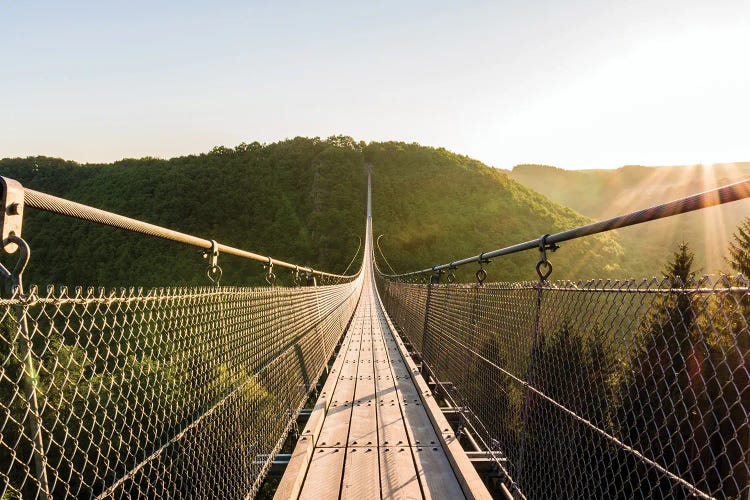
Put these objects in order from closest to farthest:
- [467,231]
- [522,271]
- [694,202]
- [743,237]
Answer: [694,202], [743,237], [522,271], [467,231]

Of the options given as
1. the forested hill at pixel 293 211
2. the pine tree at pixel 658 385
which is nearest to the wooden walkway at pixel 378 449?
the pine tree at pixel 658 385

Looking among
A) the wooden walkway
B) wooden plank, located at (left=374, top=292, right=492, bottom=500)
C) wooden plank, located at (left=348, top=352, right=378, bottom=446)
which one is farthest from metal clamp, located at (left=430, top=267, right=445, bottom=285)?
wooden plank, located at (left=374, top=292, right=492, bottom=500)

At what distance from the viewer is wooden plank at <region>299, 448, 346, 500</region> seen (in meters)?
2.44

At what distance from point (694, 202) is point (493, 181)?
77729mm

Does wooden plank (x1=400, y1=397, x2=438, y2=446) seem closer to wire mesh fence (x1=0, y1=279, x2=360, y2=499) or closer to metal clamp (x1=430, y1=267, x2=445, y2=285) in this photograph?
wire mesh fence (x1=0, y1=279, x2=360, y2=499)

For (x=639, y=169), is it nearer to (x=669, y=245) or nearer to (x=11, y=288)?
(x=669, y=245)

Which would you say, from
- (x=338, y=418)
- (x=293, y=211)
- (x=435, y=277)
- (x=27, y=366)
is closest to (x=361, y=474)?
(x=338, y=418)

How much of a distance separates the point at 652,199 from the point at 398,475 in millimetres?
135418

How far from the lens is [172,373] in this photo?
244 centimetres

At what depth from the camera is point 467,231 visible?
213ft

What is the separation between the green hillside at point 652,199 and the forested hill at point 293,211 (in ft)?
37.9

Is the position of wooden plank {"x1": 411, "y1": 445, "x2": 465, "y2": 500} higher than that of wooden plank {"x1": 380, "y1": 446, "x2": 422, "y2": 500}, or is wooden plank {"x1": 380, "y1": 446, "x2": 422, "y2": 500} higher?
wooden plank {"x1": 411, "y1": 445, "x2": 465, "y2": 500}

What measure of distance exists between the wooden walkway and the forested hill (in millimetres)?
42821

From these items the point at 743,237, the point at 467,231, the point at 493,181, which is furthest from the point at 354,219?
the point at 743,237
